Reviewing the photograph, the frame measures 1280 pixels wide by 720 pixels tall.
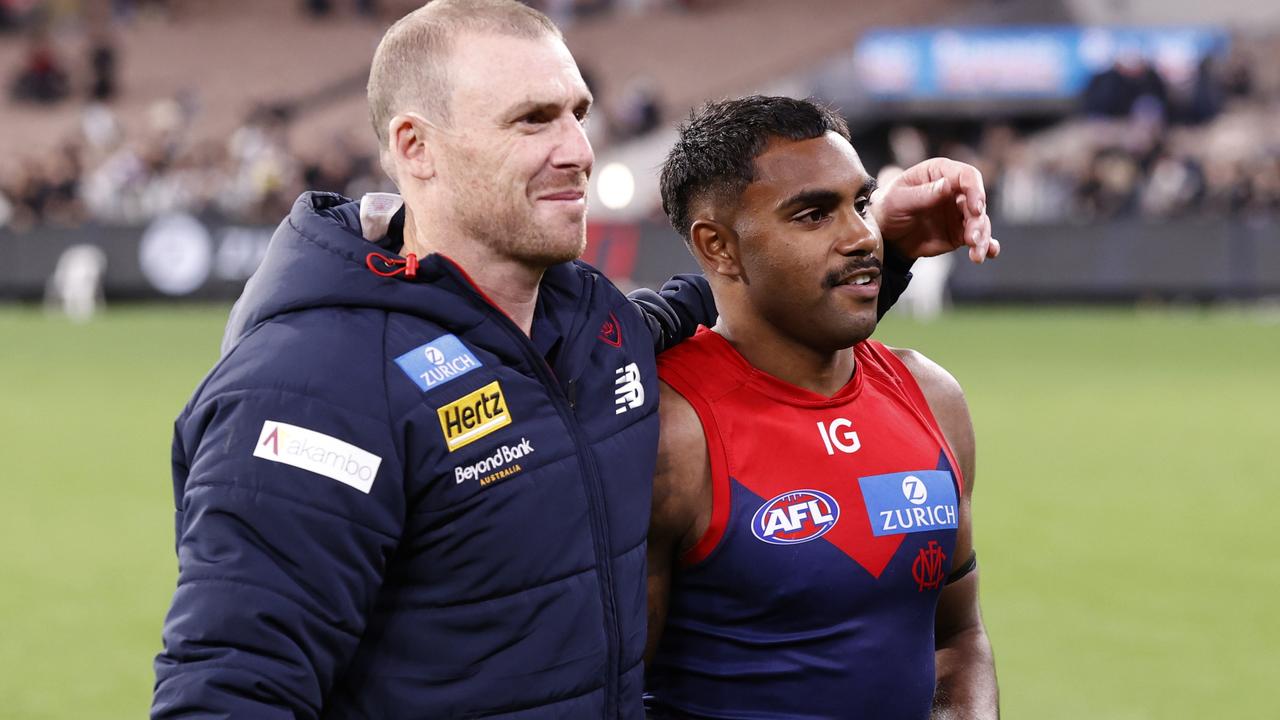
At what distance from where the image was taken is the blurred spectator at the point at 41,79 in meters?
35.2

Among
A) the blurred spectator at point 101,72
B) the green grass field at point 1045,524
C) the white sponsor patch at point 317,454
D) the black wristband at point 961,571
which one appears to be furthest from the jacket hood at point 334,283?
the blurred spectator at point 101,72

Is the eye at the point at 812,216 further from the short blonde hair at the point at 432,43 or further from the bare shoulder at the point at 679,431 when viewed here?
the short blonde hair at the point at 432,43

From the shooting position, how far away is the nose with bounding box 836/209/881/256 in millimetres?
3268

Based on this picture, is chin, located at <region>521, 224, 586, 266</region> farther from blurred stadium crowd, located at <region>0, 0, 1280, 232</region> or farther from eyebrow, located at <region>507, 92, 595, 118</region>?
blurred stadium crowd, located at <region>0, 0, 1280, 232</region>

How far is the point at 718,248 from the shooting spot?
342cm

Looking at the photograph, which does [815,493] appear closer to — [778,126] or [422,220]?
[778,126]

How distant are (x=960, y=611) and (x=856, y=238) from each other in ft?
2.97

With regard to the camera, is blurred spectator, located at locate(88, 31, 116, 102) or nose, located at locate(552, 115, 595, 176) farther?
blurred spectator, located at locate(88, 31, 116, 102)

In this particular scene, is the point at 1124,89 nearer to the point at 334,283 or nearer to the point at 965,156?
the point at 965,156

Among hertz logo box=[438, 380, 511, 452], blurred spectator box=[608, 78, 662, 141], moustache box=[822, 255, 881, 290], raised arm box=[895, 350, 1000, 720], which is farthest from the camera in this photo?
blurred spectator box=[608, 78, 662, 141]

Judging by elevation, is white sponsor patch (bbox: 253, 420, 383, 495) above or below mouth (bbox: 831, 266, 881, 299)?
below

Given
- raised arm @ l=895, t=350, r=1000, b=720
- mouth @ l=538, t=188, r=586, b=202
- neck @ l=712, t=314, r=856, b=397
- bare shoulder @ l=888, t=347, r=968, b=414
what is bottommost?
raised arm @ l=895, t=350, r=1000, b=720

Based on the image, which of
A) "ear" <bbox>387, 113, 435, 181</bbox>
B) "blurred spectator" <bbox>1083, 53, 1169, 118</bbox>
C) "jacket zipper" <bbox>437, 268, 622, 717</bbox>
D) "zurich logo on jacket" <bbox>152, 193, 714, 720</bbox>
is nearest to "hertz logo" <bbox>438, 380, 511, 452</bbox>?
"zurich logo on jacket" <bbox>152, 193, 714, 720</bbox>

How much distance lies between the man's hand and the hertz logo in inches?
43.5
